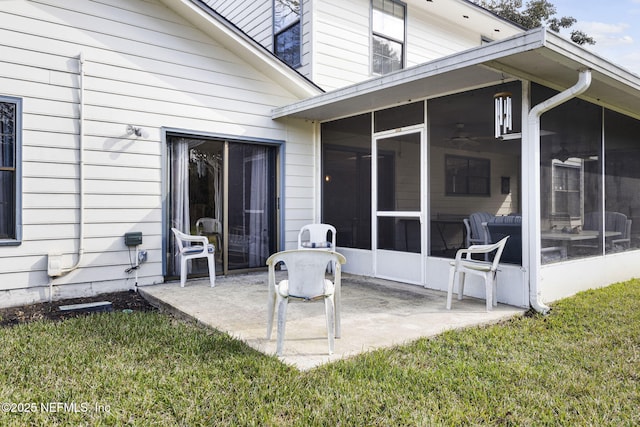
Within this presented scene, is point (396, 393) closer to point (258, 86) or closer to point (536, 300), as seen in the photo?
point (536, 300)

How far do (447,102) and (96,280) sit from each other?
476 centimetres

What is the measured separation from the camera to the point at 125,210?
5387mm

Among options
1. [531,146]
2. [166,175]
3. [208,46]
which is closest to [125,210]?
[166,175]

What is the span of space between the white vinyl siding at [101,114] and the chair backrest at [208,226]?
591 mm

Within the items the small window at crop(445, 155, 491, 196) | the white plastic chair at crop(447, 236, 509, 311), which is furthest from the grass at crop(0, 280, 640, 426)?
the small window at crop(445, 155, 491, 196)

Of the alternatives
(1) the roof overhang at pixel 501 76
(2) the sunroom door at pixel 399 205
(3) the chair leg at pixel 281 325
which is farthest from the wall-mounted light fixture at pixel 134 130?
(3) the chair leg at pixel 281 325

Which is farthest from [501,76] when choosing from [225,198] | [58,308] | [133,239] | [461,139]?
[58,308]

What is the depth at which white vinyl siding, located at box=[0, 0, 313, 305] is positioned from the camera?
15.6 feet

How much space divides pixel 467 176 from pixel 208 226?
3.57 m

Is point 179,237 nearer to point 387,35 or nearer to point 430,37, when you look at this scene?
point 387,35

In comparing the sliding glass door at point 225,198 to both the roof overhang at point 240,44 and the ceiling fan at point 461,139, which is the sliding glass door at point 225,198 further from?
the ceiling fan at point 461,139

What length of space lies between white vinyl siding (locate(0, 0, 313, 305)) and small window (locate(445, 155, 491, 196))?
310 cm

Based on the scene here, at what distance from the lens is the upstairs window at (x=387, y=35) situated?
26.6 ft

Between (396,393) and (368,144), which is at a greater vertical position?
(368,144)
